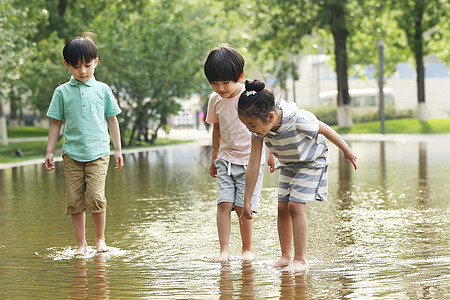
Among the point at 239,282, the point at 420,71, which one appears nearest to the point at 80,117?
the point at 239,282

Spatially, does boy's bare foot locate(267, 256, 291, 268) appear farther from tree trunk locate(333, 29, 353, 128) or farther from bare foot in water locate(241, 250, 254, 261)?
tree trunk locate(333, 29, 353, 128)

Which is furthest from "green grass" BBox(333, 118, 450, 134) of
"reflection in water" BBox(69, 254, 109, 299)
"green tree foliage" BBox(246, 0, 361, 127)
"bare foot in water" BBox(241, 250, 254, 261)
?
"reflection in water" BBox(69, 254, 109, 299)

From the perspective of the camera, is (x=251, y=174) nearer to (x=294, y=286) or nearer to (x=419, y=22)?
(x=294, y=286)

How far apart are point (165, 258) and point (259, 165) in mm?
1042

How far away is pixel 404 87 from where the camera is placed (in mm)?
69875

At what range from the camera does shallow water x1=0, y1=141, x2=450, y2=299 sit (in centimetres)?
448

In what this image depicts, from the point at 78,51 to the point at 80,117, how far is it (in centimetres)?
49

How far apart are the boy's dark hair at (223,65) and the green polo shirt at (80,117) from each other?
1.14 metres

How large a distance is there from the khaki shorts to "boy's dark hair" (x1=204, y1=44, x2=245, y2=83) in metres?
1.28

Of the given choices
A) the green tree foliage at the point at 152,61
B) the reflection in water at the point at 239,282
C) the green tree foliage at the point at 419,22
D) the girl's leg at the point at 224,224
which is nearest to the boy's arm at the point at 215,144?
the girl's leg at the point at 224,224

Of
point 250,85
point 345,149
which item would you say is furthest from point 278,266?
point 250,85

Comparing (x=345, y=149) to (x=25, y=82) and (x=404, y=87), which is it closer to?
(x=25, y=82)

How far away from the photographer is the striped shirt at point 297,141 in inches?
193

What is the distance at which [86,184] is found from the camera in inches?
237
